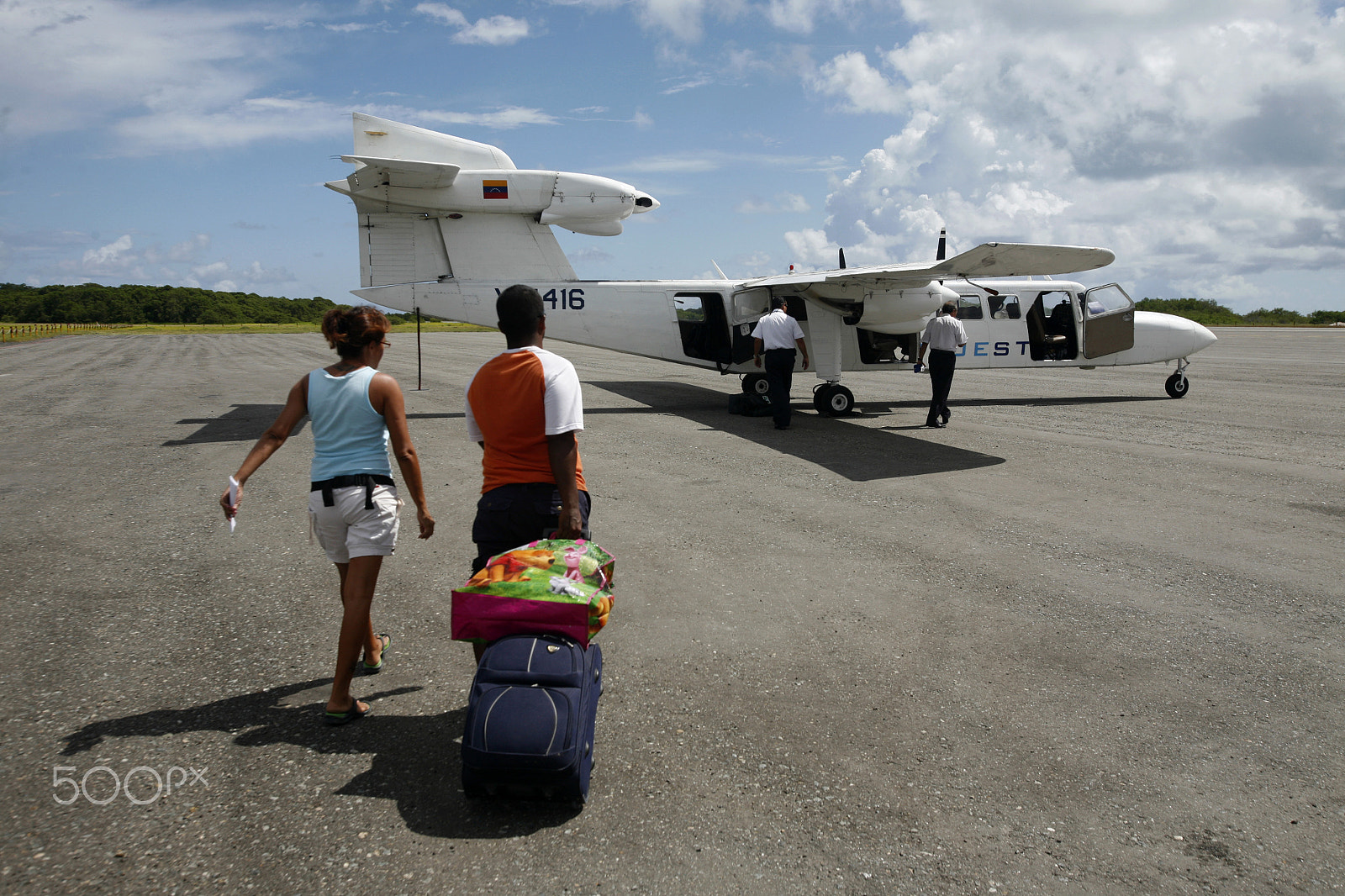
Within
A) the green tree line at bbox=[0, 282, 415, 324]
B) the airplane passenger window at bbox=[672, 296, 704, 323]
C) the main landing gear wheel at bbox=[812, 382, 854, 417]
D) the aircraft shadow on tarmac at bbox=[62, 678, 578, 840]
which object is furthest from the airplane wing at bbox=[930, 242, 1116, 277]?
the green tree line at bbox=[0, 282, 415, 324]

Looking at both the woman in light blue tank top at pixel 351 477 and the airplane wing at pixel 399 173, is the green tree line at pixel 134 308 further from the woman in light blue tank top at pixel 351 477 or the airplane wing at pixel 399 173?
the woman in light blue tank top at pixel 351 477

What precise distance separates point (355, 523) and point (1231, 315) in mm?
85457

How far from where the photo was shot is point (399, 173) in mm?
12070

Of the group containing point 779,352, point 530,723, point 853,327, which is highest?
point 853,327

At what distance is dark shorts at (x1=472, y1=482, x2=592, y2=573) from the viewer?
3.36 metres

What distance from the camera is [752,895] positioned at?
2477mm

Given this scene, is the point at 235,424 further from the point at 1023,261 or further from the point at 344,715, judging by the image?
the point at 1023,261

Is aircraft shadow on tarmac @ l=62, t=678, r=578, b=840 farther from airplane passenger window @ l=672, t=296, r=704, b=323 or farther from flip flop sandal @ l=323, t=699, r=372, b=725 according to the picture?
airplane passenger window @ l=672, t=296, r=704, b=323

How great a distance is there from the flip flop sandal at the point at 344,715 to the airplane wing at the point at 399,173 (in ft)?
33.4

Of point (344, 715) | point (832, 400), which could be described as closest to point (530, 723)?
point (344, 715)

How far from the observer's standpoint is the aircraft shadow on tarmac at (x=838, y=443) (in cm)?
902

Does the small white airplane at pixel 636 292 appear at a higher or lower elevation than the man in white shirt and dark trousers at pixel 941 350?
higher

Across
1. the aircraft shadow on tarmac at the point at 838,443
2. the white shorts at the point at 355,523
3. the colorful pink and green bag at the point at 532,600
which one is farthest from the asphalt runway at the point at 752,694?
the white shorts at the point at 355,523

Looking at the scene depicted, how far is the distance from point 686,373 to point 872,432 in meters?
11.6
